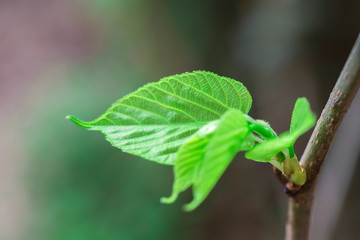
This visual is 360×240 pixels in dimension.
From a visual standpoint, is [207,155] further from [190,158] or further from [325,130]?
[325,130]

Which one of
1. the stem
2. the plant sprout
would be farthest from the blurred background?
the plant sprout

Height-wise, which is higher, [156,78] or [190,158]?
[190,158]

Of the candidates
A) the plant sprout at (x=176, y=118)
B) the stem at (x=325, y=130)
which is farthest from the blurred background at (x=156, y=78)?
the plant sprout at (x=176, y=118)

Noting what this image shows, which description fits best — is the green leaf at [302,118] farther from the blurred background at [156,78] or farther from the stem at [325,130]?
the blurred background at [156,78]

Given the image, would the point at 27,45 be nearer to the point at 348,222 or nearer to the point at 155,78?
the point at 155,78

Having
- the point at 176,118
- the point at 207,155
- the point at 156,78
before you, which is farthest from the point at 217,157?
the point at 156,78

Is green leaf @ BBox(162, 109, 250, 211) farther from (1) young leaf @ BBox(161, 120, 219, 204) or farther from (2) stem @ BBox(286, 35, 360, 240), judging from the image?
(2) stem @ BBox(286, 35, 360, 240)
